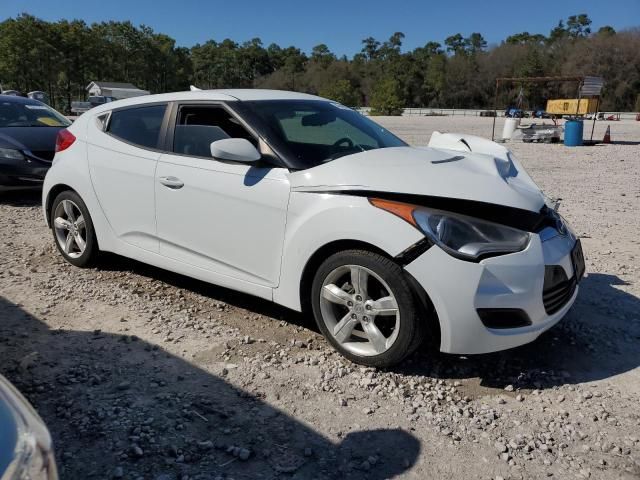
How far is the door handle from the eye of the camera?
3.89m

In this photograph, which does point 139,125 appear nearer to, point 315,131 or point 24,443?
point 315,131

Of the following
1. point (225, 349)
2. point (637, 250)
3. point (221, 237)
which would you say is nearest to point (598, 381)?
point (225, 349)

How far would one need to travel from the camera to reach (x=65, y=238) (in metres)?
5.12

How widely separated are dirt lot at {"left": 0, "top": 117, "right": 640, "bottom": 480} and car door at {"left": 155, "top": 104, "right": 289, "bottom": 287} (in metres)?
0.51

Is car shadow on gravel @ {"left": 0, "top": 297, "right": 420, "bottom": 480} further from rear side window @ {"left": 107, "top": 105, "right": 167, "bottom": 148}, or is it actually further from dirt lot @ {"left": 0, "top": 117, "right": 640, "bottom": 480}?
rear side window @ {"left": 107, "top": 105, "right": 167, "bottom": 148}

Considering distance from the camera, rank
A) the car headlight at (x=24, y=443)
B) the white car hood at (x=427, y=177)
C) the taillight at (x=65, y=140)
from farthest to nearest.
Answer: the taillight at (x=65, y=140), the white car hood at (x=427, y=177), the car headlight at (x=24, y=443)

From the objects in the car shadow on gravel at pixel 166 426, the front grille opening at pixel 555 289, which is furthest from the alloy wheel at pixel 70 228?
the front grille opening at pixel 555 289

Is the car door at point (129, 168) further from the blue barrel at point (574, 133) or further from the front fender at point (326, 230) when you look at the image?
the blue barrel at point (574, 133)

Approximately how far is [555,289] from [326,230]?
54.2 inches

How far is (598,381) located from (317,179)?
6.89 feet

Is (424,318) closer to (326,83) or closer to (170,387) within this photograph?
(170,387)

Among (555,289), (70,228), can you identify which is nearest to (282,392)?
(555,289)

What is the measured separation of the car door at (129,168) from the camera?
416cm

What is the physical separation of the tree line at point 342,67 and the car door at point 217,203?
45320 mm
